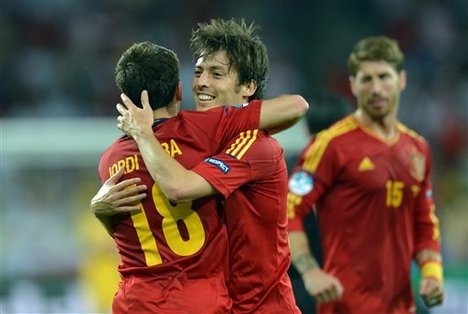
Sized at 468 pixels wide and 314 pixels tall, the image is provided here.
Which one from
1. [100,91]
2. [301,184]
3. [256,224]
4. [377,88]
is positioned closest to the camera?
[256,224]

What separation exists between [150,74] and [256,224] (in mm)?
715

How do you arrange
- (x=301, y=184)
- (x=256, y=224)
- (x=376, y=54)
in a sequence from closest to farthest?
(x=256, y=224) → (x=301, y=184) → (x=376, y=54)

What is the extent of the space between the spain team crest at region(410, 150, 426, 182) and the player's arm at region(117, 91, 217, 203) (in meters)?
2.06

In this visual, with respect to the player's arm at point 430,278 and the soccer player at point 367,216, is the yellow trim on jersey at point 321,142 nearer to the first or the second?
the soccer player at point 367,216

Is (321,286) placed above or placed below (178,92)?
below

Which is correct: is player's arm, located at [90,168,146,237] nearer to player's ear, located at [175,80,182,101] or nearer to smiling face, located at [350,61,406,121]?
player's ear, located at [175,80,182,101]

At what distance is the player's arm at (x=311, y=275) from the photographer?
5.27 m

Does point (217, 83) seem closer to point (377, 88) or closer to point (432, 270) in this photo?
point (377, 88)

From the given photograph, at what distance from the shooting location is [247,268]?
13.0 feet

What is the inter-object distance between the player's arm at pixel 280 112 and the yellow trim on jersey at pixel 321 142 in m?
1.32

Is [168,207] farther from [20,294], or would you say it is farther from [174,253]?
[20,294]

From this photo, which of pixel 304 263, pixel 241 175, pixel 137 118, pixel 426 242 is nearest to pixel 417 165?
pixel 426 242

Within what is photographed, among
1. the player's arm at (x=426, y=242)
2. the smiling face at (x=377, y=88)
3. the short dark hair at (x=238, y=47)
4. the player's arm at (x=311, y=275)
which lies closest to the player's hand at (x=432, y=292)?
the player's arm at (x=426, y=242)

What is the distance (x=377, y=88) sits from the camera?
5.68 m
